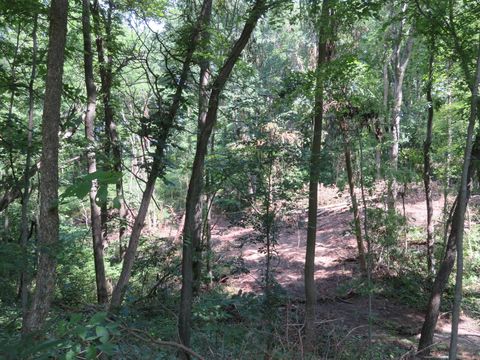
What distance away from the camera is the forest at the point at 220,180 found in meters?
3.04

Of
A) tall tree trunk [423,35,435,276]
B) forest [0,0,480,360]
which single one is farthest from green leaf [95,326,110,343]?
tall tree trunk [423,35,435,276]

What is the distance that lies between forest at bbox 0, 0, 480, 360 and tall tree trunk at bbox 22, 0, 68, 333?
0.01m

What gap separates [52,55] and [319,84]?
16.0ft

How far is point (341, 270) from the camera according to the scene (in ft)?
42.8

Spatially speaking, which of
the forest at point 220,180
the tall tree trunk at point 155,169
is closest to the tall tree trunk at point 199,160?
the forest at point 220,180

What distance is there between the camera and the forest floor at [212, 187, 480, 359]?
28.8 feet

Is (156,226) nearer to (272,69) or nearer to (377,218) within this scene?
(377,218)

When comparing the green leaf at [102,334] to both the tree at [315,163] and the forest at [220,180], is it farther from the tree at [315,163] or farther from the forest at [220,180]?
the tree at [315,163]

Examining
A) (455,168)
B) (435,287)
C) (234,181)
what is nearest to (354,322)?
(435,287)

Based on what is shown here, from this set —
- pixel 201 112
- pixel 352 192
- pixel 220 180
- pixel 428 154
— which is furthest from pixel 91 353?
pixel 428 154

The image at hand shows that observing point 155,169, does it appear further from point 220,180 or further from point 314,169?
point 314,169

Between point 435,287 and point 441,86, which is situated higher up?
point 441,86

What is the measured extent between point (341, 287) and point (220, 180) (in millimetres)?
6382

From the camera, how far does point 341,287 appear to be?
37.9ft
